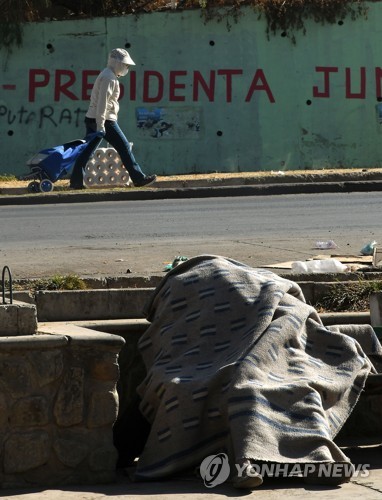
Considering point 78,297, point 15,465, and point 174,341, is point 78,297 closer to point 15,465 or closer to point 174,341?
point 174,341

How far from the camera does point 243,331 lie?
5289mm

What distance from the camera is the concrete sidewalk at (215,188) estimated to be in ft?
53.2

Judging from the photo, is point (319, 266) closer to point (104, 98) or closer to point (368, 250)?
point (368, 250)

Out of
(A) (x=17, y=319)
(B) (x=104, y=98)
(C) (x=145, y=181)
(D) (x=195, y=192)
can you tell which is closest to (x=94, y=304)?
(A) (x=17, y=319)

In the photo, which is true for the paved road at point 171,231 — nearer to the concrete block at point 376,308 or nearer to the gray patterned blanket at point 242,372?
the concrete block at point 376,308

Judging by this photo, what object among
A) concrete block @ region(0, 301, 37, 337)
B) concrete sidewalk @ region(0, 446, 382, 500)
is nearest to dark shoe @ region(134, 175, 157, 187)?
concrete block @ region(0, 301, 37, 337)

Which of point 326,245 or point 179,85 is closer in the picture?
point 326,245

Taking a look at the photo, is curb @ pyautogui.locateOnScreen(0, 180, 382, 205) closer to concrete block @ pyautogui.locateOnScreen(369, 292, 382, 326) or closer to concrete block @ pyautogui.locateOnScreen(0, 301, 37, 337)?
concrete block @ pyautogui.locateOnScreen(369, 292, 382, 326)

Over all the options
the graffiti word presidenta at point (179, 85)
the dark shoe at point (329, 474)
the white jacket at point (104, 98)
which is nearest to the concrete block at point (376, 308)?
the dark shoe at point (329, 474)

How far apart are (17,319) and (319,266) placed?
323 cm

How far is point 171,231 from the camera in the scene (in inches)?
454

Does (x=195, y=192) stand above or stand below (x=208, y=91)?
below

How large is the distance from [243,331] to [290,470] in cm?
72

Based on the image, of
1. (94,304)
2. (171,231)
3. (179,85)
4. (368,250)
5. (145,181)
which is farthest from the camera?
(179,85)
